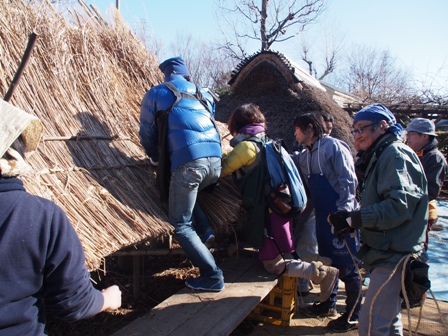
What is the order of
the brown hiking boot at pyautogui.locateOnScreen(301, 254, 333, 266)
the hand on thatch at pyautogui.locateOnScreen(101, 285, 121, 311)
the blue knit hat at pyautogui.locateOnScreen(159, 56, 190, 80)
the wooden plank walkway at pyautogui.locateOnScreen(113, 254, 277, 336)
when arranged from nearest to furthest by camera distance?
1. the hand on thatch at pyautogui.locateOnScreen(101, 285, 121, 311)
2. the wooden plank walkway at pyautogui.locateOnScreen(113, 254, 277, 336)
3. the blue knit hat at pyautogui.locateOnScreen(159, 56, 190, 80)
4. the brown hiking boot at pyautogui.locateOnScreen(301, 254, 333, 266)

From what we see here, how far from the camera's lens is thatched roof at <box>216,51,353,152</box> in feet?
19.4

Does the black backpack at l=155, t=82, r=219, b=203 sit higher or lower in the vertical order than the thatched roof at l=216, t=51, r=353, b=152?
lower

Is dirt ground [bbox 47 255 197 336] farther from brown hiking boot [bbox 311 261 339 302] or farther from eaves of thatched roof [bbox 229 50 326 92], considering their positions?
eaves of thatched roof [bbox 229 50 326 92]

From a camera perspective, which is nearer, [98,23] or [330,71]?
[98,23]

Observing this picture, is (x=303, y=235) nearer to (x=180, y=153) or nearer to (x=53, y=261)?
(x=180, y=153)

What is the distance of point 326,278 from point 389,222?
4.05ft

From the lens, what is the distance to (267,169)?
305cm

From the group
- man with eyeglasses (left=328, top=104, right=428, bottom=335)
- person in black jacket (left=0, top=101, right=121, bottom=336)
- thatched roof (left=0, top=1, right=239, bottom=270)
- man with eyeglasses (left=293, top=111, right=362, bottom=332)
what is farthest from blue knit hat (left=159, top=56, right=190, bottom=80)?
person in black jacket (left=0, top=101, right=121, bottom=336)

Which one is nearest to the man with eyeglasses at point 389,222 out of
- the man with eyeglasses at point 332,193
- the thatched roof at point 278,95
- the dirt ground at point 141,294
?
the man with eyeglasses at point 332,193

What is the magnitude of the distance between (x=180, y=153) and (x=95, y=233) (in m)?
0.76

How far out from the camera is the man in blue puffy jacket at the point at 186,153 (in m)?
2.67

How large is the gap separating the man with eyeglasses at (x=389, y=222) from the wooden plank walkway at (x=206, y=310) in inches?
32.2

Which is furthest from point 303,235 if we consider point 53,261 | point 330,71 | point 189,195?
point 330,71

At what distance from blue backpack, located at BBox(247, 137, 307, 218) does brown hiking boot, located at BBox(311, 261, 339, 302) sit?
1.91 ft
